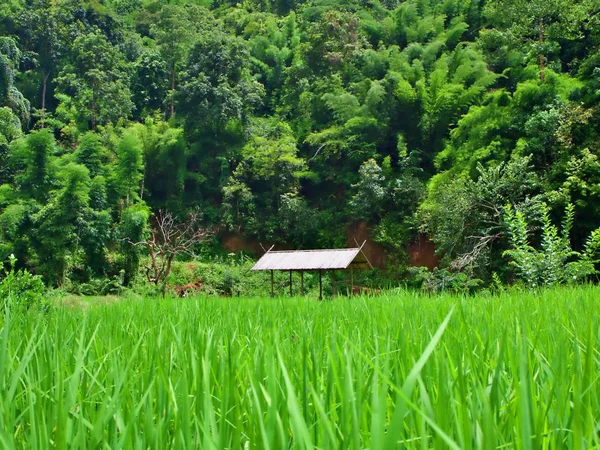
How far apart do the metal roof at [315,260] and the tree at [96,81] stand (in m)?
12.1

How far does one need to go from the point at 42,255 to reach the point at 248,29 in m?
15.6

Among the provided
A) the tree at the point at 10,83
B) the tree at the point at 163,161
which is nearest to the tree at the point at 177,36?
the tree at the point at 163,161

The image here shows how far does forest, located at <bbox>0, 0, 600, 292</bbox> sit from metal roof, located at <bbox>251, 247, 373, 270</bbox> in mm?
2090

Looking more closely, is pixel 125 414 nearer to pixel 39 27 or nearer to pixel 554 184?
pixel 554 184

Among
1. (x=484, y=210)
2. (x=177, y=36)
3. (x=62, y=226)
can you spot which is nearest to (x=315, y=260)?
(x=484, y=210)

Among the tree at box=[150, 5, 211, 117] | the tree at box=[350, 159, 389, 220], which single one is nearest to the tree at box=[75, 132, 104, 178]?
the tree at box=[150, 5, 211, 117]

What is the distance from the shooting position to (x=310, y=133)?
737 inches

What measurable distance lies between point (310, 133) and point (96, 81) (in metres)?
8.42

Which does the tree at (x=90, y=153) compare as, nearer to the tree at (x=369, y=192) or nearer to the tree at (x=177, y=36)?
the tree at (x=177, y=36)

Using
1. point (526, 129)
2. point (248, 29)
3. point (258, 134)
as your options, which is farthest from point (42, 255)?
point (248, 29)

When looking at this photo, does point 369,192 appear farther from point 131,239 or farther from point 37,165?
point 37,165

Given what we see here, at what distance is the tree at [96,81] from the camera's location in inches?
794

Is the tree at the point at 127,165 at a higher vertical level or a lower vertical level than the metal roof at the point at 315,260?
higher

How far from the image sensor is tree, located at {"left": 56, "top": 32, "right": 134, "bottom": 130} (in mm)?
20156
